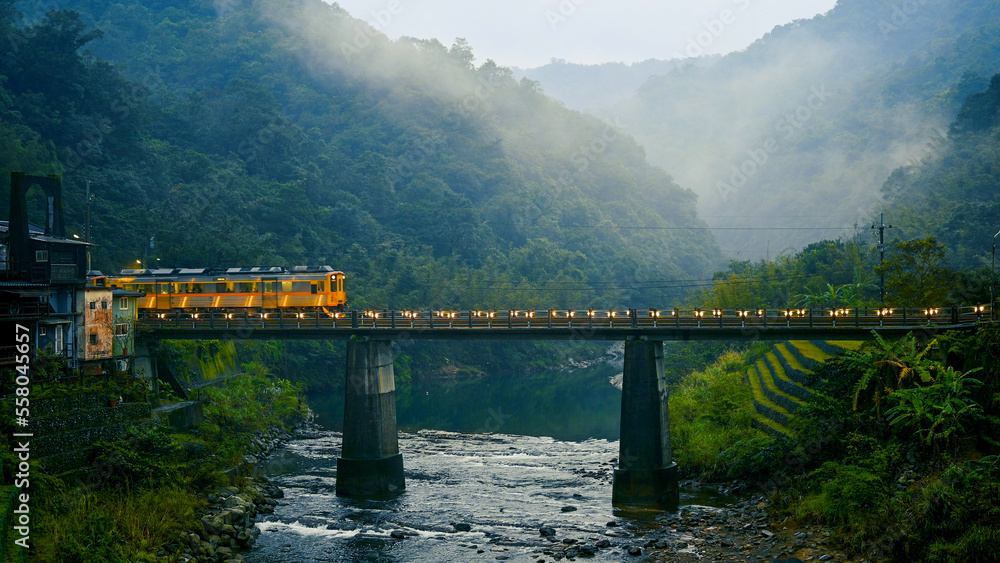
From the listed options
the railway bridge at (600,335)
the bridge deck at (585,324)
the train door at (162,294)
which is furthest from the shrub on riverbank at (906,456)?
the train door at (162,294)

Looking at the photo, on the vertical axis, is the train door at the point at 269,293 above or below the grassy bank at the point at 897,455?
above

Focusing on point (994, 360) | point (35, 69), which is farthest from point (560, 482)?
point (35, 69)

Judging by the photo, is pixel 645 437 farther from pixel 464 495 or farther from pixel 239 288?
pixel 239 288

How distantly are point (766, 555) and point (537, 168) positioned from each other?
14762cm

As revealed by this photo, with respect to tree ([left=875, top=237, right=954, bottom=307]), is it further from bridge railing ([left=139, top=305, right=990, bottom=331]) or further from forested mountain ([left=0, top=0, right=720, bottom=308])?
forested mountain ([left=0, top=0, right=720, bottom=308])

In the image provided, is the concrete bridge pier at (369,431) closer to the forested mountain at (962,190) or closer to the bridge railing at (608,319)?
the bridge railing at (608,319)

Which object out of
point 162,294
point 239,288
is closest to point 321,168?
point 162,294

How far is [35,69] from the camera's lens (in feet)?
308

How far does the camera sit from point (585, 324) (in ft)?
139

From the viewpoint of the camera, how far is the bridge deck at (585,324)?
39.2m

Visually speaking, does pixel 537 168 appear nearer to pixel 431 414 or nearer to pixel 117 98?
pixel 117 98

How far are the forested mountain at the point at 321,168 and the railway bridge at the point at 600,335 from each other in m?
39.2

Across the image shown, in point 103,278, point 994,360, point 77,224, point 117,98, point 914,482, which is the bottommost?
point 914,482

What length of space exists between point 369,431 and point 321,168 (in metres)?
96.3
